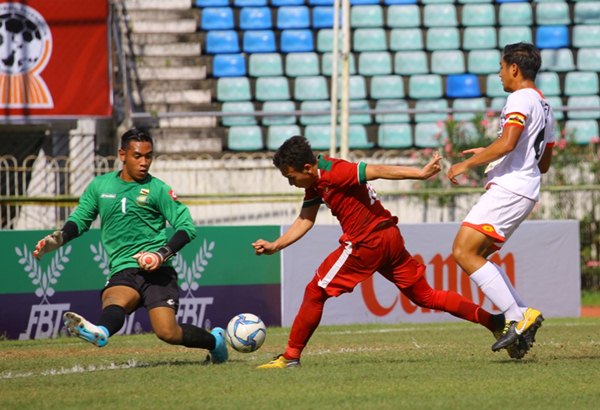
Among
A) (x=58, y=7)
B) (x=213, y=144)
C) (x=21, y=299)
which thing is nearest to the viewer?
(x=21, y=299)

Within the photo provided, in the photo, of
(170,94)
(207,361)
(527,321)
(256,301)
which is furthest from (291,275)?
(170,94)

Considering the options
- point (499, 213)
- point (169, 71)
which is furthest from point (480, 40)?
point (499, 213)

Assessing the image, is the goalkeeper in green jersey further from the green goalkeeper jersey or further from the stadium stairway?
the stadium stairway

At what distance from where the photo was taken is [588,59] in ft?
72.6

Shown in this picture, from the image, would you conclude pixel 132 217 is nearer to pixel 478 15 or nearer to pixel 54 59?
pixel 54 59

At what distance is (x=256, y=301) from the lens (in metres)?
13.5

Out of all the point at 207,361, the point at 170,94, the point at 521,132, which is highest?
the point at 170,94

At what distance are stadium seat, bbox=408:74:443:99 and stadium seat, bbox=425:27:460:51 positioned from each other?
105 centimetres

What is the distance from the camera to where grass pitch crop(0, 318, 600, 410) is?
21.6 feet

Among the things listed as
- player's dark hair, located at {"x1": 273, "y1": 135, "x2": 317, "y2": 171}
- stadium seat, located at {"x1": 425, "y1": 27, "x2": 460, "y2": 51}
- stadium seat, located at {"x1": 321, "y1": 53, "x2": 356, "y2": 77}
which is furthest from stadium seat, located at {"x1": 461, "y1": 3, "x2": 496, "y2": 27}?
player's dark hair, located at {"x1": 273, "y1": 135, "x2": 317, "y2": 171}

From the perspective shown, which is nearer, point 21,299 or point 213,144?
point 21,299

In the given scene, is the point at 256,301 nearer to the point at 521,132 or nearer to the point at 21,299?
the point at 21,299

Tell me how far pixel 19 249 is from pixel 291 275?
Answer: 310 centimetres

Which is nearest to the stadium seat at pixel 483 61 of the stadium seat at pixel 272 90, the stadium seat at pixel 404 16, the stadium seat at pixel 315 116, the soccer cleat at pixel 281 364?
the stadium seat at pixel 404 16
